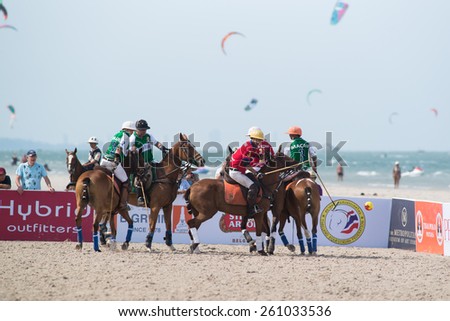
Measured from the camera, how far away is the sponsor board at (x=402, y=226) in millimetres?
17984

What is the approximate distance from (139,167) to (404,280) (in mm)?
5551

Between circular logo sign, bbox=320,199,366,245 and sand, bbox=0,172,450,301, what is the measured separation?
79.0 inches

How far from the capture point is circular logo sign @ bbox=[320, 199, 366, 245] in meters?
18.8

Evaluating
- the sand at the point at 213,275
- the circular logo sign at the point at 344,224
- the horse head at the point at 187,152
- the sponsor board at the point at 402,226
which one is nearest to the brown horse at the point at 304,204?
the sand at the point at 213,275

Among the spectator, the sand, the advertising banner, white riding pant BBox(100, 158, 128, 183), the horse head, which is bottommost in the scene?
the sand

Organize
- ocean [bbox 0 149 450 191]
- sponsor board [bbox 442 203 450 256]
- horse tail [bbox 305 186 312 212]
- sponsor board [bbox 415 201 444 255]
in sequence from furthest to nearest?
1. ocean [bbox 0 149 450 191]
2. sponsor board [bbox 415 201 444 255]
3. sponsor board [bbox 442 203 450 256]
4. horse tail [bbox 305 186 312 212]

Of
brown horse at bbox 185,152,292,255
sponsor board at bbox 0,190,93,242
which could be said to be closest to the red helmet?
brown horse at bbox 185,152,292,255

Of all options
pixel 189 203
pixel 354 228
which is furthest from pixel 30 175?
pixel 354 228

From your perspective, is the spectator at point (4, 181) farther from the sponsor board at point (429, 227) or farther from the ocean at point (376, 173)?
the ocean at point (376, 173)

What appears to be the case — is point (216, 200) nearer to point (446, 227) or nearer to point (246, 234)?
point (246, 234)

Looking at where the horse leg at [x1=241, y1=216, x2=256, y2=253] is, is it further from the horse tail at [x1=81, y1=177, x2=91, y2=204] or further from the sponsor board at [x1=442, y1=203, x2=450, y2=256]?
the sponsor board at [x1=442, y1=203, x2=450, y2=256]

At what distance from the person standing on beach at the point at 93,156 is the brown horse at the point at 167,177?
1.29m

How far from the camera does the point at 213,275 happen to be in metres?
12.8

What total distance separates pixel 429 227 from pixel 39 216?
8140mm
